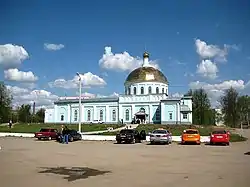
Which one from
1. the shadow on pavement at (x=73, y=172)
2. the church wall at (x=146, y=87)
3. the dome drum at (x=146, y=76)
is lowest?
the shadow on pavement at (x=73, y=172)

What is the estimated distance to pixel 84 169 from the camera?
1377cm

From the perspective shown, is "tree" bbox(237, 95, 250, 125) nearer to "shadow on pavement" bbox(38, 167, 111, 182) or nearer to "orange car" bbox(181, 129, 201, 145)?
"orange car" bbox(181, 129, 201, 145)

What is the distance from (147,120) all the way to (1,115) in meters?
39.0

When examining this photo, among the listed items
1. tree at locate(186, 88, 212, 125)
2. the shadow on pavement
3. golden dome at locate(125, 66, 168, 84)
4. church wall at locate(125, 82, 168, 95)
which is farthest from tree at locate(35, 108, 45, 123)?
the shadow on pavement

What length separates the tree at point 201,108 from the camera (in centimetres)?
9488

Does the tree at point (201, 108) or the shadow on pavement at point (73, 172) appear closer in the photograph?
the shadow on pavement at point (73, 172)

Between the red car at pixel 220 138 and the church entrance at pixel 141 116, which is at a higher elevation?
the church entrance at pixel 141 116

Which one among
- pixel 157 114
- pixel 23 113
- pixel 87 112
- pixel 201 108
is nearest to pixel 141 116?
pixel 157 114

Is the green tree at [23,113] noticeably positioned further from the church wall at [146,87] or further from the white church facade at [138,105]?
the church wall at [146,87]

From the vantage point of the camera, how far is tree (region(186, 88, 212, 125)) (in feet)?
311

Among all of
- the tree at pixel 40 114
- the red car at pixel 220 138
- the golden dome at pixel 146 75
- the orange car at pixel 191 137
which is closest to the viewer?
the red car at pixel 220 138

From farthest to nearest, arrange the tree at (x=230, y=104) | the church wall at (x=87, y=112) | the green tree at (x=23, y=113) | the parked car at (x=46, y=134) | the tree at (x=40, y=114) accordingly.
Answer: the tree at (x=40, y=114), the green tree at (x=23, y=113), the church wall at (x=87, y=112), the tree at (x=230, y=104), the parked car at (x=46, y=134)

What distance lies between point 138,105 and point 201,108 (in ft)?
61.7

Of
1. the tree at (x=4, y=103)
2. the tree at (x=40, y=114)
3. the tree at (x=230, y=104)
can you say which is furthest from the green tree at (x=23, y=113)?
the tree at (x=230, y=104)
